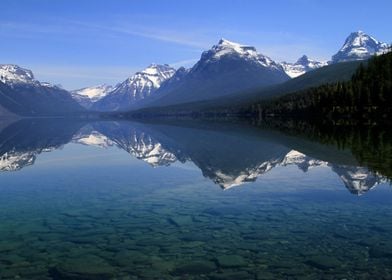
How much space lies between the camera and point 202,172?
6681 centimetres

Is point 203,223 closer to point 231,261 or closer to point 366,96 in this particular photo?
point 231,261

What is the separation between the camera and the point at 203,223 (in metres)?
34.6

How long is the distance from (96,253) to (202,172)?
39781 millimetres

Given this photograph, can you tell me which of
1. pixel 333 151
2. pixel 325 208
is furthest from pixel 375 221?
pixel 333 151

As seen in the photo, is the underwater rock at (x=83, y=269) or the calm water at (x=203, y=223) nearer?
the underwater rock at (x=83, y=269)

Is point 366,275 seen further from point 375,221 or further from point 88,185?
point 88,185

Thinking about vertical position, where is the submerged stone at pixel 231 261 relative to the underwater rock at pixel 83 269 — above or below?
above

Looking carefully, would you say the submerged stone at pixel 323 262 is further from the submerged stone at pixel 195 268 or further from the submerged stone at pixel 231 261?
the submerged stone at pixel 195 268

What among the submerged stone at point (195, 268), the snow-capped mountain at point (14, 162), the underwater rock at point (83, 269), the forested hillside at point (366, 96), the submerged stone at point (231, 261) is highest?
the forested hillside at point (366, 96)

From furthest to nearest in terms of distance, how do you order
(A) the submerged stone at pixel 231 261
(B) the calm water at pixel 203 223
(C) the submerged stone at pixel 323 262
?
1. (A) the submerged stone at pixel 231 261
2. (B) the calm water at pixel 203 223
3. (C) the submerged stone at pixel 323 262

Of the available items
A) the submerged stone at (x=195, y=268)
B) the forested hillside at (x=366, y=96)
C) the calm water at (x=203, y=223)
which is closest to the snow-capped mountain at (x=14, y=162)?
the calm water at (x=203, y=223)

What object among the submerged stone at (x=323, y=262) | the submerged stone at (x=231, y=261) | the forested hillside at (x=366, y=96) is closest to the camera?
the submerged stone at (x=323, y=262)

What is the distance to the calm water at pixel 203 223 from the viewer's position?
24.6 m

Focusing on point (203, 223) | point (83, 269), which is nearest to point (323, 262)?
point (203, 223)
